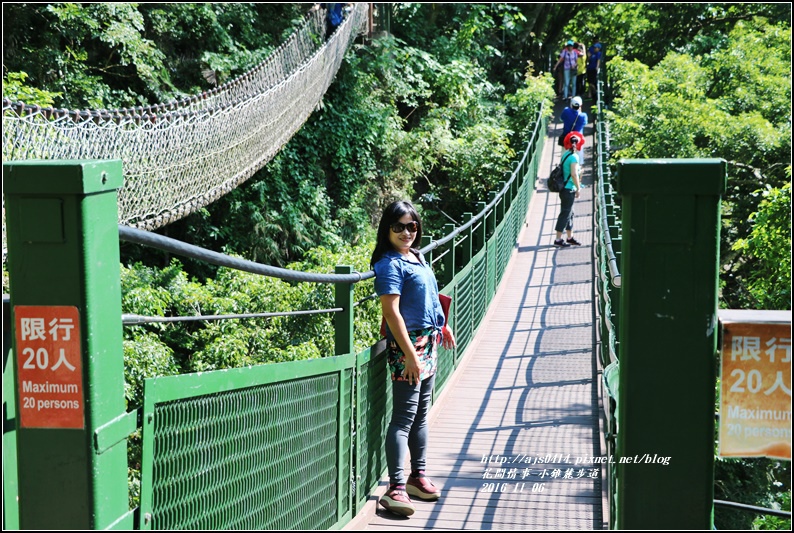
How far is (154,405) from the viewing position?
219 cm

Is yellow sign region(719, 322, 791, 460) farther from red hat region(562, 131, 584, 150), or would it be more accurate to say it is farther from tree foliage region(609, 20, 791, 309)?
tree foliage region(609, 20, 791, 309)

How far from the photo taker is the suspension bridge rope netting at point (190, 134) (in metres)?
8.61

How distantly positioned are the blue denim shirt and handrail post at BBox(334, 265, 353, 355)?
15 centimetres

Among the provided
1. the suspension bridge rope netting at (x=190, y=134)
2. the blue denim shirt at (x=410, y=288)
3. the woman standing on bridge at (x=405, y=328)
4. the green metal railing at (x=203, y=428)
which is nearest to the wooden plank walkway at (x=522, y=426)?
the woman standing on bridge at (x=405, y=328)

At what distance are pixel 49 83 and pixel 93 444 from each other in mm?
12743

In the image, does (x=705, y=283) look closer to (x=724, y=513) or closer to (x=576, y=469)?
(x=576, y=469)

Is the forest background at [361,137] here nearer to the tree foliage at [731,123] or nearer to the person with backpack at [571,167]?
the tree foliage at [731,123]

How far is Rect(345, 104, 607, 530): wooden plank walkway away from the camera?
4199 millimetres

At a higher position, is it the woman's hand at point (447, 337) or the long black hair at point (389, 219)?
the long black hair at point (389, 219)

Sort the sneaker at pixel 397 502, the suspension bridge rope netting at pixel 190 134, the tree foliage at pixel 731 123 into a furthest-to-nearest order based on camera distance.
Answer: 1. the tree foliage at pixel 731 123
2. the suspension bridge rope netting at pixel 190 134
3. the sneaker at pixel 397 502

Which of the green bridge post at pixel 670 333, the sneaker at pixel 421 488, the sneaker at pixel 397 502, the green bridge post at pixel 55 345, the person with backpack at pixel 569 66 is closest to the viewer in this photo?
the green bridge post at pixel 55 345

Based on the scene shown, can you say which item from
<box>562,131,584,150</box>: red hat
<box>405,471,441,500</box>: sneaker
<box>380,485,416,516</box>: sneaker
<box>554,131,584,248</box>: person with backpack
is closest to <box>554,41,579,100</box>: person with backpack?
<box>554,131,584,248</box>: person with backpack

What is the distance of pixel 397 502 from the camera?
3889 millimetres

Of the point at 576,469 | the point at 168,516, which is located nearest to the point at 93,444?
the point at 168,516
